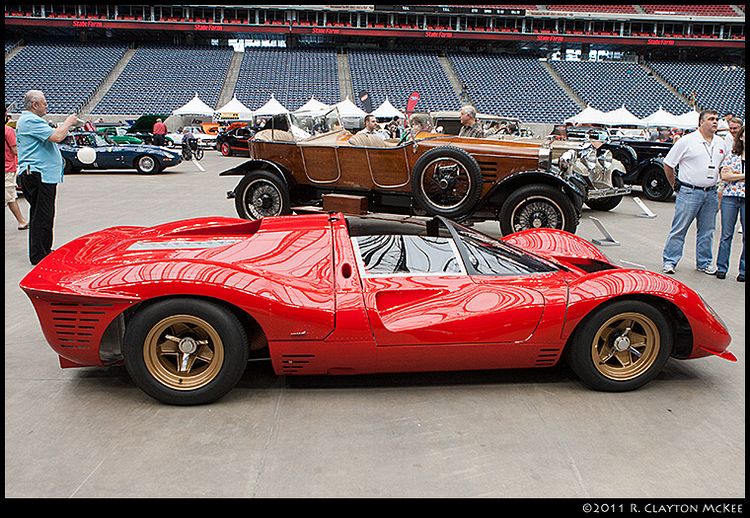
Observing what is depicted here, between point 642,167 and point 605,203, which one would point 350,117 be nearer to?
point 642,167

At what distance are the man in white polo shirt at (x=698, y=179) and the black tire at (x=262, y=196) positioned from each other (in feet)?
16.7

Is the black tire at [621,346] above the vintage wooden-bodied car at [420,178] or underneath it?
underneath

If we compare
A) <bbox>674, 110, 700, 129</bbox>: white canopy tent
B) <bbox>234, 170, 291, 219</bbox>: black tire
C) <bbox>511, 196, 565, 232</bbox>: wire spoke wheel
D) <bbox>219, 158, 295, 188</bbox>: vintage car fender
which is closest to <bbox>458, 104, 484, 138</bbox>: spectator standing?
<bbox>511, 196, 565, 232</bbox>: wire spoke wheel

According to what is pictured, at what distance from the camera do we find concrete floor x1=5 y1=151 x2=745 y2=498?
9.04 ft

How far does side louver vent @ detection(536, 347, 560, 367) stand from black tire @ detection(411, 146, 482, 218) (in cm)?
422

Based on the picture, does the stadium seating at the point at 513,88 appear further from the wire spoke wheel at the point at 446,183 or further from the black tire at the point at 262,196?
the wire spoke wheel at the point at 446,183

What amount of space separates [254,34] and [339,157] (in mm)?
42321

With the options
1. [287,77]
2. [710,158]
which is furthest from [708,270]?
[287,77]

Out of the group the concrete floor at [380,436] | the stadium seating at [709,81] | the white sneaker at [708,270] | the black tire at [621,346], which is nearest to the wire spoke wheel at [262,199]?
the concrete floor at [380,436]

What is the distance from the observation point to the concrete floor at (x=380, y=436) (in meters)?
2.75

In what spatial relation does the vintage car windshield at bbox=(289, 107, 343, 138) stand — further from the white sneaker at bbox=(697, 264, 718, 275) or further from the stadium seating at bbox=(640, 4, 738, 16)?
the stadium seating at bbox=(640, 4, 738, 16)

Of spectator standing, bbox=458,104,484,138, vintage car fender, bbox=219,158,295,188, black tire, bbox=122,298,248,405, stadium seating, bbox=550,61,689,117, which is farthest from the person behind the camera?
stadium seating, bbox=550,61,689,117

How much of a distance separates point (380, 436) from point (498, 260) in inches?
54.7

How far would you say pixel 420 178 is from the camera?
25.7 feet
